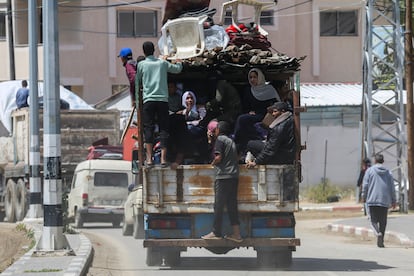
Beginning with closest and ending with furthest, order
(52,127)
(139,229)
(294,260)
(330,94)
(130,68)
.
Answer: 1. (130,68)
2. (52,127)
3. (294,260)
4. (139,229)
5. (330,94)

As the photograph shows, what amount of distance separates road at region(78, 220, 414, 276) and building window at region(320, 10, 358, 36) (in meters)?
26.3

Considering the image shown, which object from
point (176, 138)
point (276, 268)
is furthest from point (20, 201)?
point (276, 268)

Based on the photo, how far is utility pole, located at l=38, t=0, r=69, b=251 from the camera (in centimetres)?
1681

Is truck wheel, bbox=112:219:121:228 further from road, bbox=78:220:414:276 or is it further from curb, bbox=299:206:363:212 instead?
curb, bbox=299:206:363:212

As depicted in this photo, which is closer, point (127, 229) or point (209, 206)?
point (209, 206)

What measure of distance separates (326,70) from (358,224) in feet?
76.5

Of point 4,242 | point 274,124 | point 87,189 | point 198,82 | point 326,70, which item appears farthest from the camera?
point 326,70

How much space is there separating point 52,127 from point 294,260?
448 centimetres

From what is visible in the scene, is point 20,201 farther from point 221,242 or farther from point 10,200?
point 221,242

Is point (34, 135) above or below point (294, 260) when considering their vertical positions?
above

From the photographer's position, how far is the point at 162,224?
15.6 metres

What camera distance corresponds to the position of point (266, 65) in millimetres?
16234

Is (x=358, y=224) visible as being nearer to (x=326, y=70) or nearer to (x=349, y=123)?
(x=349, y=123)

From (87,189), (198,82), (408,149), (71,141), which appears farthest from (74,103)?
(198,82)
